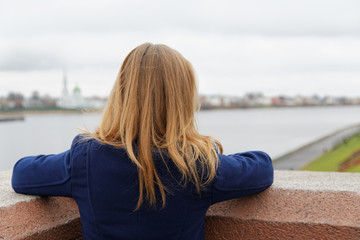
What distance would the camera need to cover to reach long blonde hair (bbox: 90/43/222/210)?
167 centimetres

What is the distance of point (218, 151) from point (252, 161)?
0.15 m

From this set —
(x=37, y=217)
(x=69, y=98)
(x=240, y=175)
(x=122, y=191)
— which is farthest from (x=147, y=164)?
(x=69, y=98)

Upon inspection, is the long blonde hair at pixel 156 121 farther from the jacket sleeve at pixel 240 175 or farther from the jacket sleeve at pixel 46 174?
the jacket sleeve at pixel 46 174

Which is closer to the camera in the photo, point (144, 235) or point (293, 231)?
point (144, 235)

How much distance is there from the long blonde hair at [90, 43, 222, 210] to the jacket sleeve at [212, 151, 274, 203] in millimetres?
53

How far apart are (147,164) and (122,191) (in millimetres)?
156

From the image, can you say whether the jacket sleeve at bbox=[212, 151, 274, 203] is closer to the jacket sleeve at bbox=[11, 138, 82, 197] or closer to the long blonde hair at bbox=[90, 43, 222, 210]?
the long blonde hair at bbox=[90, 43, 222, 210]

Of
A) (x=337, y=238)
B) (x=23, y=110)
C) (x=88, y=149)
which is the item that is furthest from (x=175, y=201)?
(x=23, y=110)

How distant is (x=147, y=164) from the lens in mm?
1650

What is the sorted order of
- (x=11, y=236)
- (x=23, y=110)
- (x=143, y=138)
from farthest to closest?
(x=23, y=110) → (x=11, y=236) → (x=143, y=138)

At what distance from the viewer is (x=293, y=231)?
6.53 ft

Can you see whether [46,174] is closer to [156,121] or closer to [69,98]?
[156,121]

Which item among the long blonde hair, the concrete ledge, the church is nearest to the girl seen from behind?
the long blonde hair

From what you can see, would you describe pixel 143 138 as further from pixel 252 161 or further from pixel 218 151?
pixel 252 161
